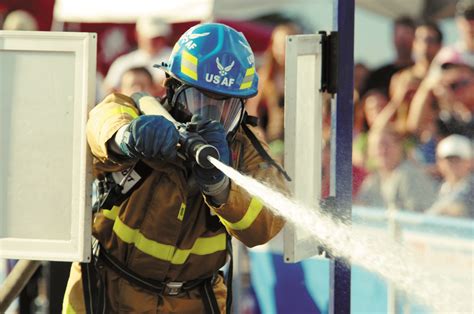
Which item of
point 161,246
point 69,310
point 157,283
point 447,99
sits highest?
point 447,99

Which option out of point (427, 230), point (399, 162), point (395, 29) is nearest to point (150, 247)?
point (427, 230)

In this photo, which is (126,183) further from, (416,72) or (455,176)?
(416,72)

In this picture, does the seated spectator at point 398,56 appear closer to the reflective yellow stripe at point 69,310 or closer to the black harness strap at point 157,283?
the black harness strap at point 157,283

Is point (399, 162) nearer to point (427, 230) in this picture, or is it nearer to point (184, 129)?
point (427, 230)

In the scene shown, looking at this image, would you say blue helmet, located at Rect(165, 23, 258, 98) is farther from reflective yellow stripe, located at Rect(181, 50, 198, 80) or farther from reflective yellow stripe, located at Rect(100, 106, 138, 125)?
reflective yellow stripe, located at Rect(100, 106, 138, 125)

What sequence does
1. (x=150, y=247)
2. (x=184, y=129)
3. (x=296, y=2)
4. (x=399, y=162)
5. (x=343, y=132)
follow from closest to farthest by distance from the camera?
(x=184, y=129) < (x=150, y=247) < (x=343, y=132) < (x=399, y=162) < (x=296, y=2)

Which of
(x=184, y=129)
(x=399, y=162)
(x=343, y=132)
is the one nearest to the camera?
(x=184, y=129)

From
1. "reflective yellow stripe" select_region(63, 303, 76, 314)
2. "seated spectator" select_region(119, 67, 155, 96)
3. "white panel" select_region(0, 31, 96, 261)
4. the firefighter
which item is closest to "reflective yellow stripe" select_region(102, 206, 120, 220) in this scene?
the firefighter

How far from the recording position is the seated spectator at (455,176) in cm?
693

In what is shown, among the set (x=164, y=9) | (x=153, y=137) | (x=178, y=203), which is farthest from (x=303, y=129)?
(x=164, y=9)

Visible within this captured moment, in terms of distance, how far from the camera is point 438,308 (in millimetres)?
3818

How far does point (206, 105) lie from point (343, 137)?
65cm

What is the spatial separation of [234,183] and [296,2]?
5.76m

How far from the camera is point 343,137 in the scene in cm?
444
